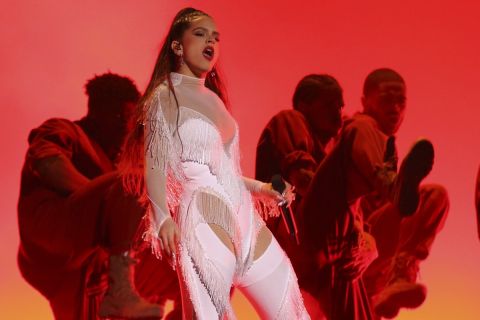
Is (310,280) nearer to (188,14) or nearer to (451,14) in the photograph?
(451,14)

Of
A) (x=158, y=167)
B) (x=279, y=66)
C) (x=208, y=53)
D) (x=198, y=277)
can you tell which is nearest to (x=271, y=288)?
(x=198, y=277)

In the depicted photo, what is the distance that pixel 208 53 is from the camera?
2.20m

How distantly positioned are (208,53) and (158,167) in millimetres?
370

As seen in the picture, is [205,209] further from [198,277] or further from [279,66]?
[279,66]

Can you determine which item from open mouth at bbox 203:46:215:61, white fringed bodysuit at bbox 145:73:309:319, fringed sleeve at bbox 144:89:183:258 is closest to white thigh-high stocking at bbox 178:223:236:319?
white fringed bodysuit at bbox 145:73:309:319

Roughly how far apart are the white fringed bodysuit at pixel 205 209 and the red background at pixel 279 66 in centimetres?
130

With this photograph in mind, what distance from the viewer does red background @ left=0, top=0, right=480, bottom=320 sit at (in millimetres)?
3412

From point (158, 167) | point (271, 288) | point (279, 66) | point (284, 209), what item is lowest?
point (271, 288)

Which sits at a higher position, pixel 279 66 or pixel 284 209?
pixel 279 66

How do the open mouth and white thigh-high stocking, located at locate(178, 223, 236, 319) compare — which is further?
the open mouth

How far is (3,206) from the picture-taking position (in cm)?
334

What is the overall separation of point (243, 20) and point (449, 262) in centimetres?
147

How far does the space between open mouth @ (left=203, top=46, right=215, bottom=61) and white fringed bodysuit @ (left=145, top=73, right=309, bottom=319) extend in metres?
0.07

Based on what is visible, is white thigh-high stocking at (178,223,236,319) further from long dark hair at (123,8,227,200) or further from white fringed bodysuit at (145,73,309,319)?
long dark hair at (123,8,227,200)
